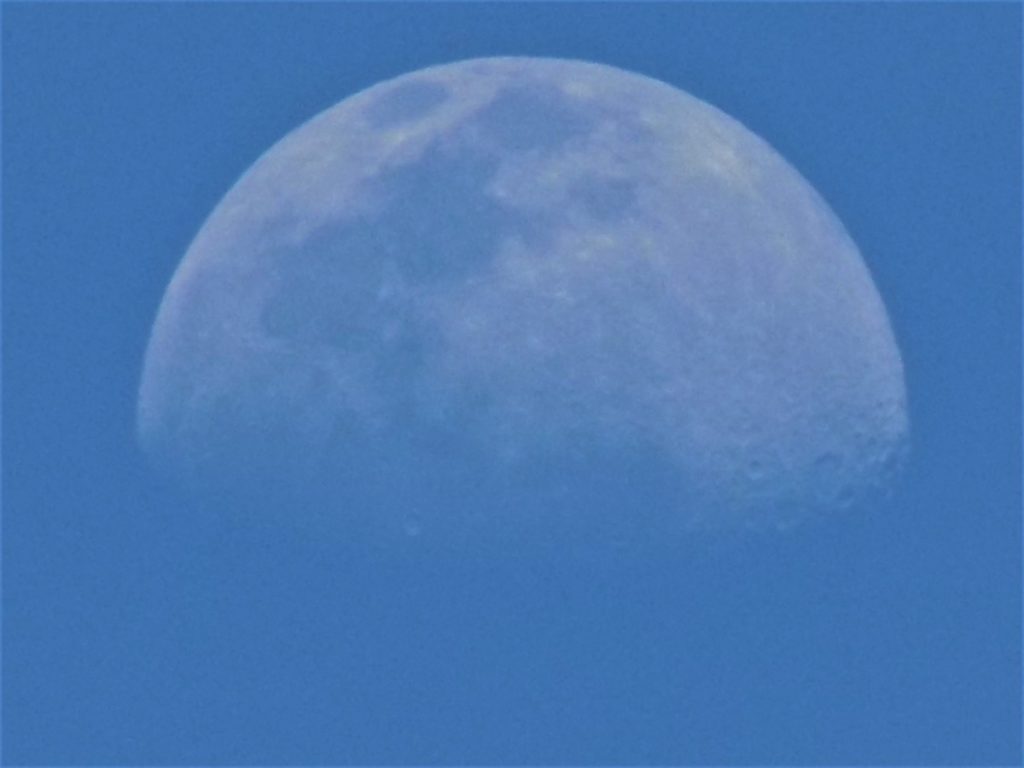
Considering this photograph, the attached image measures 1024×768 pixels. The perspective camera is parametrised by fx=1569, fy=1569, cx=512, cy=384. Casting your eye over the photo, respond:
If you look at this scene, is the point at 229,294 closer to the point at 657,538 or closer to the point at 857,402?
the point at 657,538

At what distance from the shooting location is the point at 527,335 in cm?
977

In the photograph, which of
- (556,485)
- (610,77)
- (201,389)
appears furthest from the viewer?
(610,77)

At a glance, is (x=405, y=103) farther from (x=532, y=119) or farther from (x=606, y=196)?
(x=606, y=196)

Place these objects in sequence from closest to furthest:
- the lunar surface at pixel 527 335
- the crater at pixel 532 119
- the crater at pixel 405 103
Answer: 1. the lunar surface at pixel 527 335
2. the crater at pixel 532 119
3. the crater at pixel 405 103

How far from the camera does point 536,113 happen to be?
36.0 feet

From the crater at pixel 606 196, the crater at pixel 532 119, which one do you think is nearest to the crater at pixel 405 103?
the crater at pixel 532 119

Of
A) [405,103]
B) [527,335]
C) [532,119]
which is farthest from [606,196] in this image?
[405,103]

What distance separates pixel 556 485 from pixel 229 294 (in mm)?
2858

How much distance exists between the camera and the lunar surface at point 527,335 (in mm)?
9664

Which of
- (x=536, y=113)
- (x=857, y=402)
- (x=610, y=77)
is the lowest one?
(x=857, y=402)

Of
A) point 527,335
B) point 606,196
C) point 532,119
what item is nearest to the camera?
point 527,335

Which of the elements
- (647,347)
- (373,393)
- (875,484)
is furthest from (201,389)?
(875,484)

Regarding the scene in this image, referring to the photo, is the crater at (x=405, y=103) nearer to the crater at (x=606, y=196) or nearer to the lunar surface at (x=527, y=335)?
the lunar surface at (x=527, y=335)

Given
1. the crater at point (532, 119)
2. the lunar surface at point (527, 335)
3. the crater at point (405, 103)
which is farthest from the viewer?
the crater at point (405, 103)
